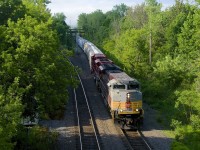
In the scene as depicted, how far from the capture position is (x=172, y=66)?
44188mm

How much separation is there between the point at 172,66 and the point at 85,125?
19.0 metres

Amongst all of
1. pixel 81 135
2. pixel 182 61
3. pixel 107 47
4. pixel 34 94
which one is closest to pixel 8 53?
pixel 34 94

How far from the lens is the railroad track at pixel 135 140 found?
80.0 feet

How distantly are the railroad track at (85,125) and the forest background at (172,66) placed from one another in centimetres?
622

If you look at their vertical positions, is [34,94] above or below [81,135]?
above

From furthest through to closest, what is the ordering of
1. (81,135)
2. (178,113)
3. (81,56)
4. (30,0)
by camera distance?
(81,56)
(30,0)
(178,113)
(81,135)

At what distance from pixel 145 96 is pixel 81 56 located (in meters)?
40.2

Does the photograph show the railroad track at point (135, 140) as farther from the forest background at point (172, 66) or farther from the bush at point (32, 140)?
the bush at point (32, 140)

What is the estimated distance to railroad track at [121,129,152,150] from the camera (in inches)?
959

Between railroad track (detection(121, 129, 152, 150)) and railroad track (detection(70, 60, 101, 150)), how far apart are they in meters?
2.42

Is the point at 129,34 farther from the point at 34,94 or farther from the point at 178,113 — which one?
the point at 34,94

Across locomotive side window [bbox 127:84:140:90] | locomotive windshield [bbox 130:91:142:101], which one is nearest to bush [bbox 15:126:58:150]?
locomotive windshield [bbox 130:91:142:101]

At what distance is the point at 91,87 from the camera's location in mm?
45250

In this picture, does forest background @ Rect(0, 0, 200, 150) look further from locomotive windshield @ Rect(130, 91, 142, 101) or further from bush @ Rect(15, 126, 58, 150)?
locomotive windshield @ Rect(130, 91, 142, 101)
